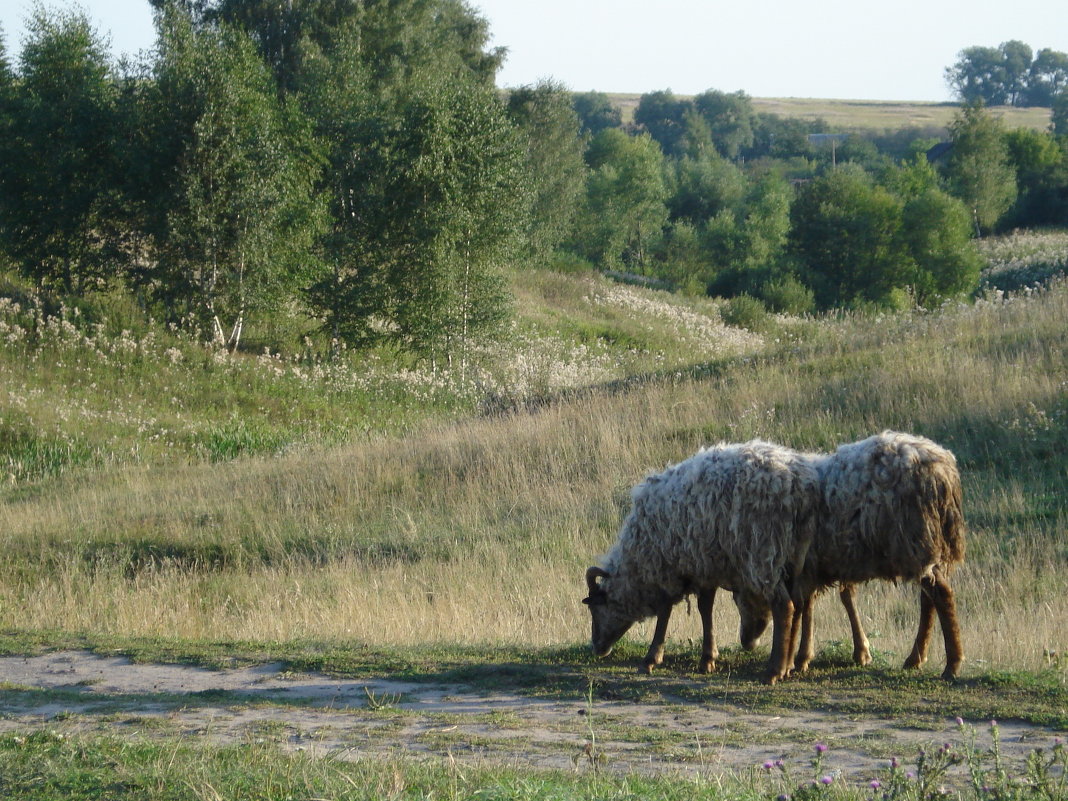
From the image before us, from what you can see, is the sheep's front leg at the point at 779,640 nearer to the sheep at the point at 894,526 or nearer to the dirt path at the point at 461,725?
the sheep at the point at 894,526

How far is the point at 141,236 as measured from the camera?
109ft

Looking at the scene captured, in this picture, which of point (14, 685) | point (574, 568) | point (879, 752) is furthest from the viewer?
point (574, 568)

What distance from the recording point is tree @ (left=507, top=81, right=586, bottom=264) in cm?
6238

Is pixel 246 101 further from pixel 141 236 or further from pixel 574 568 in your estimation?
pixel 574 568

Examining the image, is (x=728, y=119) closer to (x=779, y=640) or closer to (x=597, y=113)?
(x=597, y=113)

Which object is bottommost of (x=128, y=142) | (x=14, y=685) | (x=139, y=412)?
(x=14, y=685)

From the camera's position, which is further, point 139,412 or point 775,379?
point 139,412

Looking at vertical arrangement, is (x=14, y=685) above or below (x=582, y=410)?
below

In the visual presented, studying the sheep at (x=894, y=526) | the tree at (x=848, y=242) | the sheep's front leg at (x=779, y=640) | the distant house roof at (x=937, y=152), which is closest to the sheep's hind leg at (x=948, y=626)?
the sheep at (x=894, y=526)

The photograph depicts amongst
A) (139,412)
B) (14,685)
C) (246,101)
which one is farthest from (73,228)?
(14,685)

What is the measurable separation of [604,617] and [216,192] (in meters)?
25.9

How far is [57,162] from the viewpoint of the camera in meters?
31.9

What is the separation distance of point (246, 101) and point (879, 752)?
1203 inches

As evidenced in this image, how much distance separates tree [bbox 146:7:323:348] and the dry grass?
424 inches
